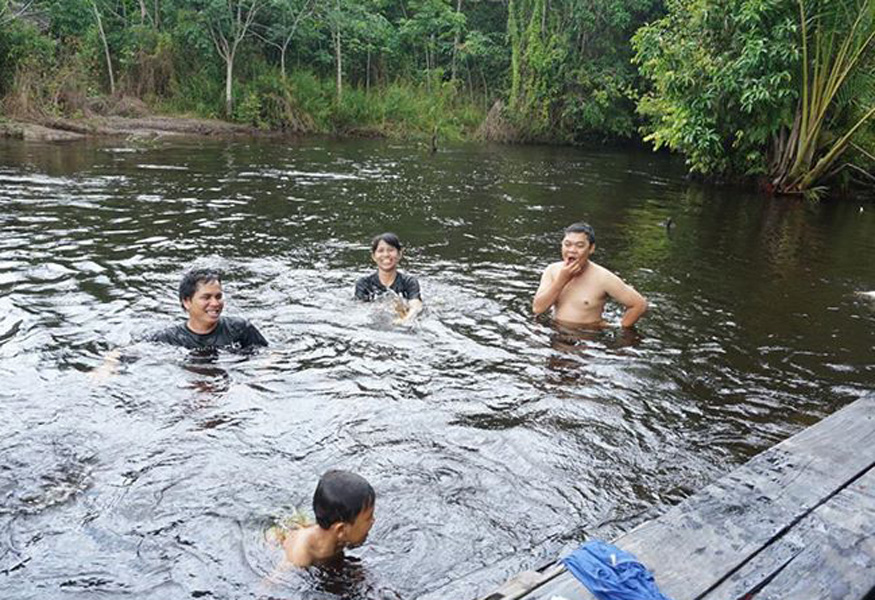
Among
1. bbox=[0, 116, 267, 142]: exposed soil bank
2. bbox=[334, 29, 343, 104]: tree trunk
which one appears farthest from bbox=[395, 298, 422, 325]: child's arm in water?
bbox=[334, 29, 343, 104]: tree trunk

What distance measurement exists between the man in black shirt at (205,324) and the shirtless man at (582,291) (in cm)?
300

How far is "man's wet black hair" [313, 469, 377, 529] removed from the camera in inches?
140

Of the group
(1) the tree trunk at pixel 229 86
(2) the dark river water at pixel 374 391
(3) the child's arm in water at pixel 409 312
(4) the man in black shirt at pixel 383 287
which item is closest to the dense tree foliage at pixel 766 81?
(2) the dark river water at pixel 374 391

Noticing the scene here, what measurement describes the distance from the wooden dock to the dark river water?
589 mm

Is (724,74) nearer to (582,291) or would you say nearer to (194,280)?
(582,291)

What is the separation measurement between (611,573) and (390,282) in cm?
579

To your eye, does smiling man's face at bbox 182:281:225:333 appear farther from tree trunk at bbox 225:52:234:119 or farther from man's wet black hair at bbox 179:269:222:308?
tree trunk at bbox 225:52:234:119

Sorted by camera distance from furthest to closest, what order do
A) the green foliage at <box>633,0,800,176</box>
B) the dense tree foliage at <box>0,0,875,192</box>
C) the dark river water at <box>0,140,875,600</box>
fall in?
the dense tree foliage at <box>0,0,875,192</box> < the green foliage at <box>633,0,800,176</box> < the dark river water at <box>0,140,875,600</box>

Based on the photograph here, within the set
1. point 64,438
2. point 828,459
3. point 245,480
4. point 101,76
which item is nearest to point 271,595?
point 245,480

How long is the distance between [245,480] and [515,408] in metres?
2.24

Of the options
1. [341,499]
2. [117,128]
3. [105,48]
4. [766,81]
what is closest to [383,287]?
[341,499]

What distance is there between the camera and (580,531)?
4379 millimetres

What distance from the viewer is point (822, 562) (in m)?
3.46

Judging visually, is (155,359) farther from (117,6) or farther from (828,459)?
(117,6)
